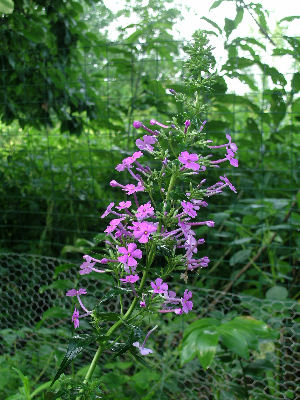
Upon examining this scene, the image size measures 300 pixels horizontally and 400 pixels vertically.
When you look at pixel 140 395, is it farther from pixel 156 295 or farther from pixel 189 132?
pixel 189 132

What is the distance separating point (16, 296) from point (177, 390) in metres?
0.94

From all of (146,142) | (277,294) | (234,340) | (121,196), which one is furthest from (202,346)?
(121,196)

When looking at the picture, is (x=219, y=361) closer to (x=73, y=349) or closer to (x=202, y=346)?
(x=202, y=346)

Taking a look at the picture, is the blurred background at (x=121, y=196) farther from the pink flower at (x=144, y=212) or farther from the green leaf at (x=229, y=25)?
the pink flower at (x=144, y=212)

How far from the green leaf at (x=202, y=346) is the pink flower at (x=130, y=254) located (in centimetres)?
30

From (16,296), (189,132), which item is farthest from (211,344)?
(16,296)

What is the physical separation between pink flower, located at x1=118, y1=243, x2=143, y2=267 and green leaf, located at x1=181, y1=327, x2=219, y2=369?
297 millimetres

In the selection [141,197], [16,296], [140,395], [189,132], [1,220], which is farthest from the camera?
[1,220]

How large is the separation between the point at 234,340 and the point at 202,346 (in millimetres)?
79

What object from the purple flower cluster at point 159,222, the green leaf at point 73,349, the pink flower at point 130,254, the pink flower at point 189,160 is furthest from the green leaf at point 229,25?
the green leaf at point 73,349

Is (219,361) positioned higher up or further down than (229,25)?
further down

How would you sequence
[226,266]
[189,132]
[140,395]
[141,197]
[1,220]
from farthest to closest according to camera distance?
[1,220]
[226,266]
[141,197]
[140,395]
[189,132]

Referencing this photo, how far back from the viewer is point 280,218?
253 centimetres

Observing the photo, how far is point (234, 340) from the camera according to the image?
113cm
